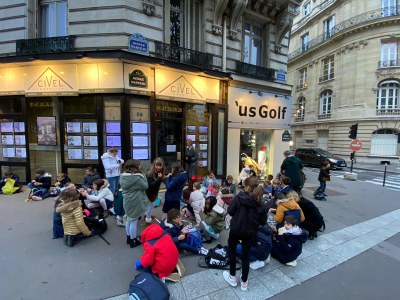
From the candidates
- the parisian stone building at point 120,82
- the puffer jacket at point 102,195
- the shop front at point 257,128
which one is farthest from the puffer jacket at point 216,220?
the shop front at point 257,128

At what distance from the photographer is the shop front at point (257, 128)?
375 inches

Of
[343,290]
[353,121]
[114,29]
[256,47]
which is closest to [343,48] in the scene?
[353,121]

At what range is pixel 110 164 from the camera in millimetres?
6012

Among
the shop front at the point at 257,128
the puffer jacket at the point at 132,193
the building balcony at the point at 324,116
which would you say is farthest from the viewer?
the building balcony at the point at 324,116

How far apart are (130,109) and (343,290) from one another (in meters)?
6.84

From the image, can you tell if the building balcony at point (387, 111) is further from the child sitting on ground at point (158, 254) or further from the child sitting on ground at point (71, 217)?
the child sitting on ground at point (71, 217)

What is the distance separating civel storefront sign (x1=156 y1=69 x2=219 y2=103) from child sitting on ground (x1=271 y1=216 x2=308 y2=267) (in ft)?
18.7

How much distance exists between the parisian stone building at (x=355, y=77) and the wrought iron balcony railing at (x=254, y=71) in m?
12.2

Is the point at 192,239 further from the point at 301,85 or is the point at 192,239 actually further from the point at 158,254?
the point at 301,85

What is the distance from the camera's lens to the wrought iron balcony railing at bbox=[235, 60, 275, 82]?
945cm

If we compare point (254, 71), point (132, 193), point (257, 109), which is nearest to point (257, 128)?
point (257, 109)

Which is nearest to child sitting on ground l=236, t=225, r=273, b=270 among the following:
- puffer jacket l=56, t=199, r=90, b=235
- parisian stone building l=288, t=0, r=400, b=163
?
puffer jacket l=56, t=199, r=90, b=235

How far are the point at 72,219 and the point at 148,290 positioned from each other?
2.31m

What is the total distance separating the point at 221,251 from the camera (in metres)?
3.70
